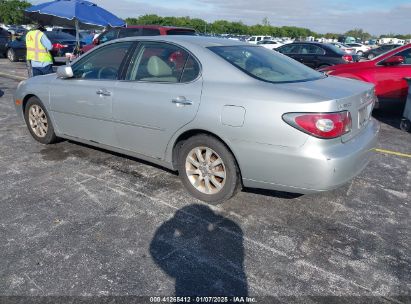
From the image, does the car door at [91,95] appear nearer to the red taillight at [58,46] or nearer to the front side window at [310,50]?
the front side window at [310,50]

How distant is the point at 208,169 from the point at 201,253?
3.17ft

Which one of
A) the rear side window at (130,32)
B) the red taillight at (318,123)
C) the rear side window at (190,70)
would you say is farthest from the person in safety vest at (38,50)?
the red taillight at (318,123)

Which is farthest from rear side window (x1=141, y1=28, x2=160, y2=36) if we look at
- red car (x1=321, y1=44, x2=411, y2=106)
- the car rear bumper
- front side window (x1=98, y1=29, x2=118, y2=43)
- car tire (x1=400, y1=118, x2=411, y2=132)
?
the car rear bumper

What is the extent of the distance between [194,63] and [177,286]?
82.7 inches

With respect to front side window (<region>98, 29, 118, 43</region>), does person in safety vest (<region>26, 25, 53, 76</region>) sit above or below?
below

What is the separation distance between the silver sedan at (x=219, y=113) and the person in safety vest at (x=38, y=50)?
145 inches

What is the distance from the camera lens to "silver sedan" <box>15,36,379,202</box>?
3.07 metres

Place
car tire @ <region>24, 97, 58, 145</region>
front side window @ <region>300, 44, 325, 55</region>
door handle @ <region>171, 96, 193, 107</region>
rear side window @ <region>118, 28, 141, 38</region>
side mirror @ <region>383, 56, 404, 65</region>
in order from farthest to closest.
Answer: front side window @ <region>300, 44, 325, 55</region> < rear side window @ <region>118, 28, 141, 38</region> < side mirror @ <region>383, 56, 404, 65</region> < car tire @ <region>24, 97, 58, 145</region> < door handle @ <region>171, 96, 193, 107</region>

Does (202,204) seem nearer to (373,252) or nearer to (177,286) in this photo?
(177,286)

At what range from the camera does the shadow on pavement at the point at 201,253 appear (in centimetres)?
257

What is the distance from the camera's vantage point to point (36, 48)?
7.96m

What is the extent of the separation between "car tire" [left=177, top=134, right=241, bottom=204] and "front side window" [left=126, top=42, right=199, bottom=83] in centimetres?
66

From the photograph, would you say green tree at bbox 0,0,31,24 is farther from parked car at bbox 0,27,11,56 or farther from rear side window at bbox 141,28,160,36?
rear side window at bbox 141,28,160,36

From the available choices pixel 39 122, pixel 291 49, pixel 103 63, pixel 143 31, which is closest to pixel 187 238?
pixel 103 63
